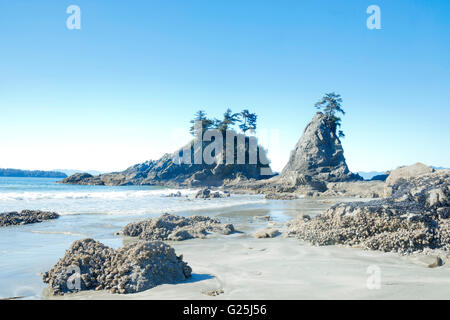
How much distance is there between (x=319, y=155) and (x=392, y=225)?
146ft

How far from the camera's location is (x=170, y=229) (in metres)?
8.31

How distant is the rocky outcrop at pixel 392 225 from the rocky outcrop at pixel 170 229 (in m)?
2.14

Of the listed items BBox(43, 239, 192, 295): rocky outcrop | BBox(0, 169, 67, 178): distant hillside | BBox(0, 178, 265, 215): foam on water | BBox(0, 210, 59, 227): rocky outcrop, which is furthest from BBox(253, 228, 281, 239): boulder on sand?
BBox(0, 169, 67, 178): distant hillside

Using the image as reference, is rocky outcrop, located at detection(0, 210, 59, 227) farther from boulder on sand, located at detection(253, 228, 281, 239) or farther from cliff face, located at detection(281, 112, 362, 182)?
cliff face, located at detection(281, 112, 362, 182)

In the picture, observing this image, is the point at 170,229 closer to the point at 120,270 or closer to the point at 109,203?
the point at 120,270

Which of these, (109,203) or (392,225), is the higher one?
(392,225)

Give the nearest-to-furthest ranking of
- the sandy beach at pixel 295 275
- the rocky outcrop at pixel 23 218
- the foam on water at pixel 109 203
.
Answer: the sandy beach at pixel 295 275 → the rocky outcrop at pixel 23 218 → the foam on water at pixel 109 203

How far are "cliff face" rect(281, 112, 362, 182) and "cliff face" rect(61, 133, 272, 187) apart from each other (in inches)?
250

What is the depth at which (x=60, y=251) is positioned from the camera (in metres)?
6.25

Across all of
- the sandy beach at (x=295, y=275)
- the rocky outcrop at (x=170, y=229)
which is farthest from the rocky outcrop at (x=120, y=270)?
the rocky outcrop at (x=170, y=229)

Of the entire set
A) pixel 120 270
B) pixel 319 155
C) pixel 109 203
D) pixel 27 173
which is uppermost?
pixel 319 155

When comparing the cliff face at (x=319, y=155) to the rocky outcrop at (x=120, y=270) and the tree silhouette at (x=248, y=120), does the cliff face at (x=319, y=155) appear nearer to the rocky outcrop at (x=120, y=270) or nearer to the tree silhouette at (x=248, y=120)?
the tree silhouette at (x=248, y=120)

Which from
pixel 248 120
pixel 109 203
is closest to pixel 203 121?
pixel 248 120

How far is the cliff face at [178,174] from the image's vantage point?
53156 millimetres
